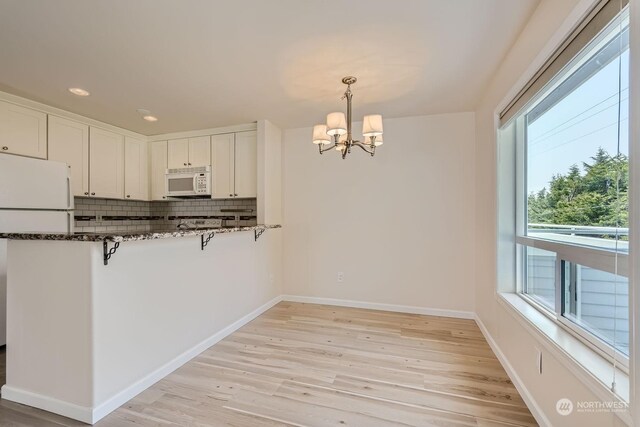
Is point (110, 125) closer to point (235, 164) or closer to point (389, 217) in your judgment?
point (235, 164)

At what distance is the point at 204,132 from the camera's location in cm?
400

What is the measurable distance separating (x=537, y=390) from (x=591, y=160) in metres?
1.34

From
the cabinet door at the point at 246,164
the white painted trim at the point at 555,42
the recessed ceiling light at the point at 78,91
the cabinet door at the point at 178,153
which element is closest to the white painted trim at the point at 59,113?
the cabinet door at the point at 178,153

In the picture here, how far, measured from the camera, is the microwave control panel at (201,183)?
12.9ft

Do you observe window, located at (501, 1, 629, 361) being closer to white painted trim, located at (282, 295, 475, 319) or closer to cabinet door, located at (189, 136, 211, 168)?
white painted trim, located at (282, 295, 475, 319)

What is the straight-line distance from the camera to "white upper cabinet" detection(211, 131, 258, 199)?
379 centimetres

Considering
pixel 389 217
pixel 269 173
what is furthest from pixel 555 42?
pixel 269 173

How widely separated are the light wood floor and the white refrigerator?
1441 mm

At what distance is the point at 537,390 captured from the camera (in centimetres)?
166

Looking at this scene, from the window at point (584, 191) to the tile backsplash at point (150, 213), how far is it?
3.41 metres

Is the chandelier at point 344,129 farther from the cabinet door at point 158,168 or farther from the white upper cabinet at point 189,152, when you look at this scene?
the cabinet door at point 158,168

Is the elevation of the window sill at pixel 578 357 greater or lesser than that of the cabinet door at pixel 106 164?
lesser

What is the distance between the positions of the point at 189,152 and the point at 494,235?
3.95m

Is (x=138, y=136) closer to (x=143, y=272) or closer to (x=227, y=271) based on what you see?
(x=227, y=271)
